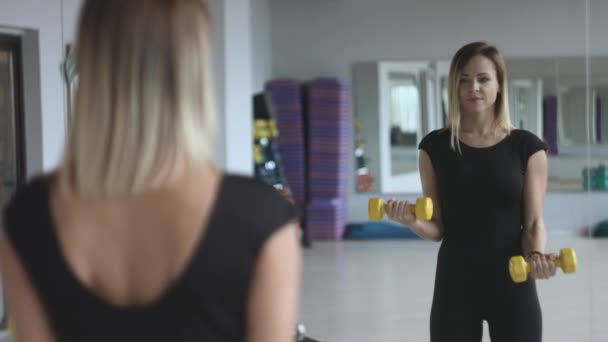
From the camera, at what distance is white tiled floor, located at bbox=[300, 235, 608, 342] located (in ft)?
12.0

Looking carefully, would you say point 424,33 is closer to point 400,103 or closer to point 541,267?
point 541,267

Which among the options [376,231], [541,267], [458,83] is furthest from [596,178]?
[376,231]

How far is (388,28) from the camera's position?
671 cm

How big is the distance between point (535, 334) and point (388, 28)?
4.81m

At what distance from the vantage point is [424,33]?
4164 mm

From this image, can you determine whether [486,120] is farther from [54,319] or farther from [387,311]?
[387,311]

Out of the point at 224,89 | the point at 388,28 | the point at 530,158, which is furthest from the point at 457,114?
the point at 388,28

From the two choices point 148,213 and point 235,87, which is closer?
point 148,213

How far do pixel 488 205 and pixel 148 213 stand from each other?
1.56 meters

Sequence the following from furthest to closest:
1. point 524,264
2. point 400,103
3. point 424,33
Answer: point 400,103 < point 424,33 < point 524,264

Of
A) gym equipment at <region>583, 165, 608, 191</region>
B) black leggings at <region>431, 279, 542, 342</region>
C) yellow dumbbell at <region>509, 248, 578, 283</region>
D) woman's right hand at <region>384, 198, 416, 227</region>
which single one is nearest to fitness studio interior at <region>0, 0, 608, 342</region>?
gym equipment at <region>583, 165, 608, 191</region>

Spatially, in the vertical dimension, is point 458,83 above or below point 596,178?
above

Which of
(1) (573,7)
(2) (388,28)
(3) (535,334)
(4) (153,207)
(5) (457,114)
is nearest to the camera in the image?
(4) (153,207)

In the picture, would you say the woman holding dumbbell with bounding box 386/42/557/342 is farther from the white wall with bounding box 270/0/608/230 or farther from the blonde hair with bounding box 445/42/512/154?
the white wall with bounding box 270/0/608/230
